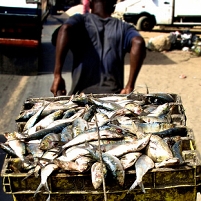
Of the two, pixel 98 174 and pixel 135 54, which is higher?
pixel 135 54

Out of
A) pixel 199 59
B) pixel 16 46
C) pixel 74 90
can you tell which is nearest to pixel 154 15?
pixel 199 59

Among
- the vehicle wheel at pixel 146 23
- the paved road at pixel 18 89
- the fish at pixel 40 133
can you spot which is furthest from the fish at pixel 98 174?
the vehicle wheel at pixel 146 23

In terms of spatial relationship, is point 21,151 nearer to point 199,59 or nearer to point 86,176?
point 86,176

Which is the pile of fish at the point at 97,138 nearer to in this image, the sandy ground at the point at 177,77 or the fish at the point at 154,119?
the fish at the point at 154,119

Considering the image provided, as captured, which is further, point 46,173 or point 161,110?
point 161,110

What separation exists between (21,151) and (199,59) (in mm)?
11098

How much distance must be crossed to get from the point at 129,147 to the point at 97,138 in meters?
0.28

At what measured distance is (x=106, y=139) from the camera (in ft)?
9.61

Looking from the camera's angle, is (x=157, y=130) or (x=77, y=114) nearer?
(x=157, y=130)

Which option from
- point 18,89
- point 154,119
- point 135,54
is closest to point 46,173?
point 154,119

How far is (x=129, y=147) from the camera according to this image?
107 inches

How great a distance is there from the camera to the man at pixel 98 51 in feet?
14.6

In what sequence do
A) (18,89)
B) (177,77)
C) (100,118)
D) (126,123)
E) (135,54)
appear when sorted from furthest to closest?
(177,77), (18,89), (135,54), (100,118), (126,123)

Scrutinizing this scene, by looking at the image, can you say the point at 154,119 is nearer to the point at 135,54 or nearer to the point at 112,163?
the point at 112,163
